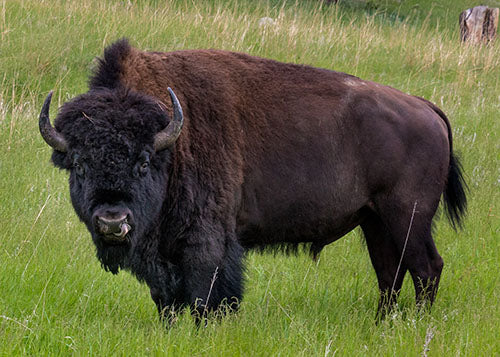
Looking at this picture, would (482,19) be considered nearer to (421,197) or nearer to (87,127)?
(421,197)

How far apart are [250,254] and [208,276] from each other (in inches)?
64.3

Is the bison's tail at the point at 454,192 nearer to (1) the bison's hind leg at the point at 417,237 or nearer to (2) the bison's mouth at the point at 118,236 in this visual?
→ (1) the bison's hind leg at the point at 417,237

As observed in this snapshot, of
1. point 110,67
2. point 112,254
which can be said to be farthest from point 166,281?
point 110,67

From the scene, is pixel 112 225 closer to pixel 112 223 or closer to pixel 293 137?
pixel 112 223

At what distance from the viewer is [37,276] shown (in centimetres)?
471

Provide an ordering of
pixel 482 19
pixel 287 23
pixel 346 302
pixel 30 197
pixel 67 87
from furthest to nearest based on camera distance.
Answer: pixel 482 19 < pixel 287 23 < pixel 67 87 < pixel 30 197 < pixel 346 302

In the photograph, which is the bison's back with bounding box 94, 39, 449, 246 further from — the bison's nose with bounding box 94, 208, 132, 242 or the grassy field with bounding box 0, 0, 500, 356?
the bison's nose with bounding box 94, 208, 132, 242

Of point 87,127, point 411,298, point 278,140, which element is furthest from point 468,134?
point 87,127

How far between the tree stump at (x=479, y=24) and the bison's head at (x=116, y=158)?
11404 millimetres

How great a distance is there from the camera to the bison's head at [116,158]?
3982 mm

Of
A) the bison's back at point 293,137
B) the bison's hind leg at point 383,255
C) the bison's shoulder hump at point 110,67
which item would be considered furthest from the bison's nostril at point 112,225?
the bison's hind leg at point 383,255

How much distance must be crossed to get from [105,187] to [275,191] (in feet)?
4.48

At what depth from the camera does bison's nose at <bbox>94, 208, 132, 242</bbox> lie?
12.5ft

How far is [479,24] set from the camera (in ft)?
47.0
